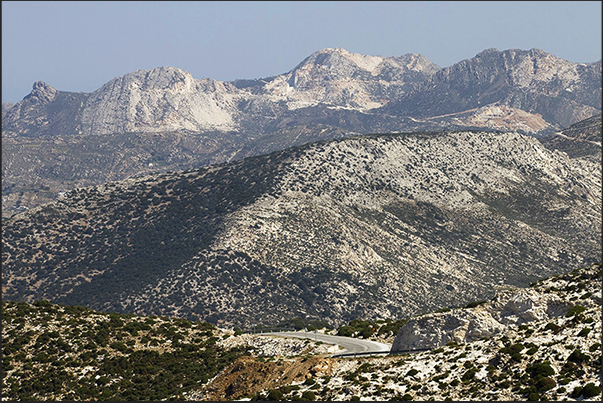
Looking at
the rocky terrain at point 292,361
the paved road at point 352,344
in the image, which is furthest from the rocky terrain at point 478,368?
the paved road at point 352,344

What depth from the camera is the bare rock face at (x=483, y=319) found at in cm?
6675

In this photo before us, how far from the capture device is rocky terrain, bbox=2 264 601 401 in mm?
54781

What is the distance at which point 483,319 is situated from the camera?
68.4 metres

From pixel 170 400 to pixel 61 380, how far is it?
1634 cm

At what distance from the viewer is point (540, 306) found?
220 ft

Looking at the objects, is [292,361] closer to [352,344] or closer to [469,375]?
[352,344]

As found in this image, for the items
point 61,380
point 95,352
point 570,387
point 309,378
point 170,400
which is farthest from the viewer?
point 95,352

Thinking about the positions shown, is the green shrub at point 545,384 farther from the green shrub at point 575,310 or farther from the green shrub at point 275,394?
the green shrub at point 275,394

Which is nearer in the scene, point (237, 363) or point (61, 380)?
point (237, 363)

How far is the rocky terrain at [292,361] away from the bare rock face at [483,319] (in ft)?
0.59

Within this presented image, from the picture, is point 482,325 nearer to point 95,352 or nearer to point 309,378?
point 309,378

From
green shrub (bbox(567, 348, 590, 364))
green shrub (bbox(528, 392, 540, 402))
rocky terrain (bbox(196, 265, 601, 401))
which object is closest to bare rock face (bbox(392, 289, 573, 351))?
rocky terrain (bbox(196, 265, 601, 401))

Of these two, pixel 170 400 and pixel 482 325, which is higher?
pixel 482 325

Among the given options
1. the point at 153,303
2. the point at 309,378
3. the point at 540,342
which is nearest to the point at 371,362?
the point at 309,378
